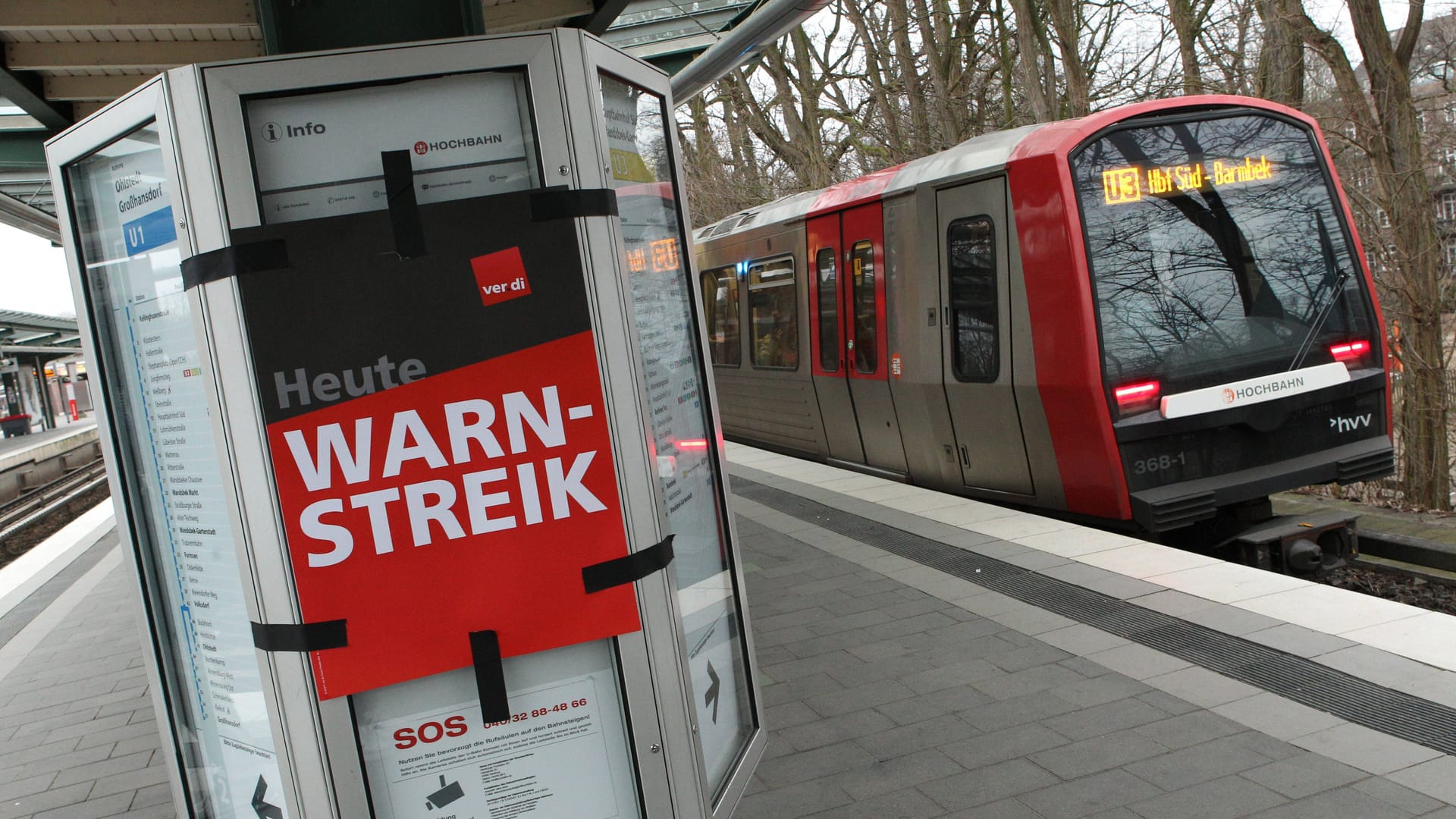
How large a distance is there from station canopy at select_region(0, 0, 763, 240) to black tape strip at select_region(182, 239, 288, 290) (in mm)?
980

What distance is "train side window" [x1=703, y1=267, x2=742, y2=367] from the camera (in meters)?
13.3

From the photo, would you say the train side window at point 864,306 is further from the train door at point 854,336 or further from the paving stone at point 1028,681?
the paving stone at point 1028,681

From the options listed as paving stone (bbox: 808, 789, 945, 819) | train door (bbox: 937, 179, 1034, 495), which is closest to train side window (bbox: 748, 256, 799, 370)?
train door (bbox: 937, 179, 1034, 495)

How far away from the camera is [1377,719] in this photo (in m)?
3.89

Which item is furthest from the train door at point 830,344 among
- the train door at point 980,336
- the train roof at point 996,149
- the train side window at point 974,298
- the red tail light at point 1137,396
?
the red tail light at point 1137,396

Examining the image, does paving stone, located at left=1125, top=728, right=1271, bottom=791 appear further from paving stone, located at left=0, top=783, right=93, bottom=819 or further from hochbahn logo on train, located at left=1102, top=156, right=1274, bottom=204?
hochbahn logo on train, located at left=1102, top=156, right=1274, bottom=204

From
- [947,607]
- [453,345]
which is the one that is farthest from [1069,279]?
[453,345]

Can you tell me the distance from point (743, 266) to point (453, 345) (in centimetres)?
1047

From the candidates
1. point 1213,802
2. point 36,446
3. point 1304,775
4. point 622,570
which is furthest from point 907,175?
point 36,446

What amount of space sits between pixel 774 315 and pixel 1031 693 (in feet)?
25.9

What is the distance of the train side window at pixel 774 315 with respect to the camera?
1152cm

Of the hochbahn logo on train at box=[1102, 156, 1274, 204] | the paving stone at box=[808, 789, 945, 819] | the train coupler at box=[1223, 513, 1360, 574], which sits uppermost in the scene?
the hochbahn logo on train at box=[1102, 156, 1274, 204]

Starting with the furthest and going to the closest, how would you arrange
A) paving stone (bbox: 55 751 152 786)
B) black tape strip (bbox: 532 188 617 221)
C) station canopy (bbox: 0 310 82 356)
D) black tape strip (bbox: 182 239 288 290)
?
station canopy (bbox: 0 310 82 356) < paving stone (bbox: 55 751 152 786) < black tape strip (bbox: 532 188 617 221) < black tape strip (bbox: 182 239 288 290)

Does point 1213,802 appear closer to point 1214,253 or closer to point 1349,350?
point 1214,253
